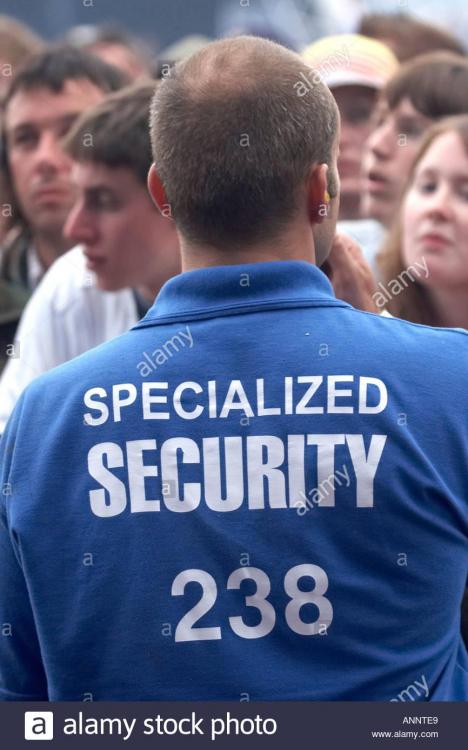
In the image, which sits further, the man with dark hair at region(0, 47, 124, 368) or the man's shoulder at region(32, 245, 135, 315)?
the man with dark hair at region(0, 47, 124, 368)

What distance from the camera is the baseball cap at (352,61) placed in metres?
4.96

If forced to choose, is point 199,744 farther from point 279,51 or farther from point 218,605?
point 279,51

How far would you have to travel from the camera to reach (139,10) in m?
10.7

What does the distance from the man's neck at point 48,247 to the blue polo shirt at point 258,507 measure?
3187 mm

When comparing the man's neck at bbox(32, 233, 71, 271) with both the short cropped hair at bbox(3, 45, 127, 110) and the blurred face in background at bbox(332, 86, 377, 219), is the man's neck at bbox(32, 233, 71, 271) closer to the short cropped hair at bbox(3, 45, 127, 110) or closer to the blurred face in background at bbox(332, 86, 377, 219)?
the short cropped hair at bbox(3, 45, 127, 110)

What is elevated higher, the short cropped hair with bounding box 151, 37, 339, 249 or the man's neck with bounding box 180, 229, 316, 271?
the short cropped hair with bounding box 151, 37, 339, 249

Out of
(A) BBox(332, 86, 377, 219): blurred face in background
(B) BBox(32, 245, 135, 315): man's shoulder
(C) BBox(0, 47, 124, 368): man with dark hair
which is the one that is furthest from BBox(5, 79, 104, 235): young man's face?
(A) BBox(332, 86, 377, 219): blurred face in background

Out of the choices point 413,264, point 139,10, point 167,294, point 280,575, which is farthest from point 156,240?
point 139,10

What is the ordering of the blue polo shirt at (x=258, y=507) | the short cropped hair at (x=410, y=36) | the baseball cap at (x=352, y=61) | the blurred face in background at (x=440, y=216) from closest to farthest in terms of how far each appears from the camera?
the blue polo shirt at (x=258, y=507)
the blurred face in background at (x=440, y=216)
the baseball cap at (x=352, y=61)
the short cropped hair at (x=410, y=36)

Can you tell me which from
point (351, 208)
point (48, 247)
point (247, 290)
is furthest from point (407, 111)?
point (247, 290)

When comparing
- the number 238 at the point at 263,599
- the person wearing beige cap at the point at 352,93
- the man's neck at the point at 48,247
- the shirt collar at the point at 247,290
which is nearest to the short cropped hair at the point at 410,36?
the person wearing beige cap at the point at 352,93

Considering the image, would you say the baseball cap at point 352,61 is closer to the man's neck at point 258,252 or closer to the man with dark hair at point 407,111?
the man with dark hair at point 407,111

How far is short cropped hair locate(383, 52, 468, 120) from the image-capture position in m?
4.34

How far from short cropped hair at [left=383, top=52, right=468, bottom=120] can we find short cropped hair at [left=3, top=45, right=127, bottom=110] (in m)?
1.21
